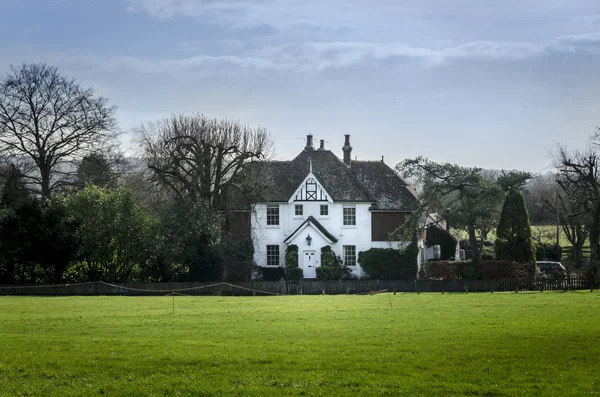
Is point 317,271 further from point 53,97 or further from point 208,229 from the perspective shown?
point 53,97

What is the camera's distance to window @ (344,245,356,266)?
65312 mm

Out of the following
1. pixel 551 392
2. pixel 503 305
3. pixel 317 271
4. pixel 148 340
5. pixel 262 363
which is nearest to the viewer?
pixel 551 392

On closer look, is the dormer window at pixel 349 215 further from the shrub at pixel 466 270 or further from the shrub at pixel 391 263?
the shrub at pixel 466 270

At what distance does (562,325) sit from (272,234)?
4230 centimetres

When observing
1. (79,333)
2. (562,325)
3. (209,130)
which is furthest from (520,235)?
(79,333)

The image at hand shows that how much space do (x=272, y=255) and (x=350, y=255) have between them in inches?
255

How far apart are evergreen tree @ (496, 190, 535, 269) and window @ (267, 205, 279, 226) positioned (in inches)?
721

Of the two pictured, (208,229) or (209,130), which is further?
(209,130)

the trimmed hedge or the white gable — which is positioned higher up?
the white gable

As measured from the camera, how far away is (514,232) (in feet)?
189

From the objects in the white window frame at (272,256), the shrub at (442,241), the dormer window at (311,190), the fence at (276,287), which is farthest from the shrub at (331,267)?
the shrub at (442,241)

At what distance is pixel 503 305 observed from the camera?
1361 inches

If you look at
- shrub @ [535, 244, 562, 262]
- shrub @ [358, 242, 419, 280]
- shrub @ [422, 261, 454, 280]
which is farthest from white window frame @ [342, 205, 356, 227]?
shrub @ [535, 244, 562, 262]

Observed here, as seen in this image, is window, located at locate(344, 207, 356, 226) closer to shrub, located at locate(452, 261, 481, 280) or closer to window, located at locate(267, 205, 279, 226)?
window, located at locate(267, 205, 279, 226)
